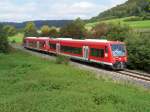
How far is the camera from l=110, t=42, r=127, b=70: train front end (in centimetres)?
3622

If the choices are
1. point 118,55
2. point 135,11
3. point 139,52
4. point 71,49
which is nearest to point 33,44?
point 71,49

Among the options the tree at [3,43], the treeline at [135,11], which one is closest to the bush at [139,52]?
the treeline at [135,11]

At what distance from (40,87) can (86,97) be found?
4617 millimetres

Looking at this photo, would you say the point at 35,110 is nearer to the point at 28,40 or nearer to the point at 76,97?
the point at 76,97

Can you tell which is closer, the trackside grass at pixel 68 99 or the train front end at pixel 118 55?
the trackside grass at pixel 68 99

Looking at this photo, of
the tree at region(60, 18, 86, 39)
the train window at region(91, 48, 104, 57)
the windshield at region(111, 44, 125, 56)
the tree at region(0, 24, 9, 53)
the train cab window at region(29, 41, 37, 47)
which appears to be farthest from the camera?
the tree at region(60, 18, 86, 39)

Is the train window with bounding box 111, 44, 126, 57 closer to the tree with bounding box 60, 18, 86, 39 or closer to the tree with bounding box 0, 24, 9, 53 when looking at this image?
the tree with bounding box 0, 24, 9, 53

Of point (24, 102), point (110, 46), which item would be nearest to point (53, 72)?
point (110, 46)

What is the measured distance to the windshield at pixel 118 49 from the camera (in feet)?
120

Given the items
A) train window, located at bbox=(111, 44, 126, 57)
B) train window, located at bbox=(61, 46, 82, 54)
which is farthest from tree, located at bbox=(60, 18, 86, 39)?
train window, located at bbox=(111, 44, 126, 57)

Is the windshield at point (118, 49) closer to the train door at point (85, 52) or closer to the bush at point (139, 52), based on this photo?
the bush at point (139, 52)

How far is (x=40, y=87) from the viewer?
2050 centimetres

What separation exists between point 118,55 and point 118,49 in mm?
645

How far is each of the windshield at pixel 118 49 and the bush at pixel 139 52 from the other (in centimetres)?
131
